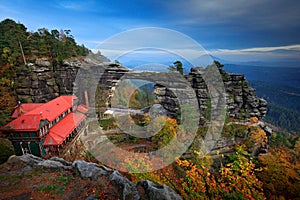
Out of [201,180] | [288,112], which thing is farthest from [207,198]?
[288,112]

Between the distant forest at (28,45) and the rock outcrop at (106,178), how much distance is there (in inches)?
687

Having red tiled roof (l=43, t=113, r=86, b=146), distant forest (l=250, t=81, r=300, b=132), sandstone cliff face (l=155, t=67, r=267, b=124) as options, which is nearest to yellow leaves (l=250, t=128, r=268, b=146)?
sandstone cliff face (l=155, t=67, r=267, b=124)

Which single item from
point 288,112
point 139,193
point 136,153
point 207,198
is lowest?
point 288,112

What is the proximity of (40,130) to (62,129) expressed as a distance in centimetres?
238

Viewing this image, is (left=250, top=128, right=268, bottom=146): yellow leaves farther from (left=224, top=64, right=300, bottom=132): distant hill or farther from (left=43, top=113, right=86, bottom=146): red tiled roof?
(left=224, top=64, right=300, bottom=132): distant hill

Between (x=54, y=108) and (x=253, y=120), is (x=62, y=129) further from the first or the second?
(x=253, y=120)

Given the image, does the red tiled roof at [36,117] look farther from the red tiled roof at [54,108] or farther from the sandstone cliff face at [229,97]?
the sandstone cliff face at [229,97]

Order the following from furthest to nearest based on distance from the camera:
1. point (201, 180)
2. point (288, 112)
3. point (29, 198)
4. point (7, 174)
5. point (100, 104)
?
point (288, 112) < point (100, 104) < point (201, 180) < point (7, 174) < point (29, 198)

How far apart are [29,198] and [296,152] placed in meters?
33.1

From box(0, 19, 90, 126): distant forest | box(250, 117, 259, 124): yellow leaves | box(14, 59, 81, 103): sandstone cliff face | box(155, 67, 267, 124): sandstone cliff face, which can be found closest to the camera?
box(0, 19, 90, 126): distant forest

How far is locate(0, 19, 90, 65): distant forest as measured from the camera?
2186cm

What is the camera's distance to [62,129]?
16.5 metres

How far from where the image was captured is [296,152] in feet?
83.1

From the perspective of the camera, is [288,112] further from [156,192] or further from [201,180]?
[156,192]
